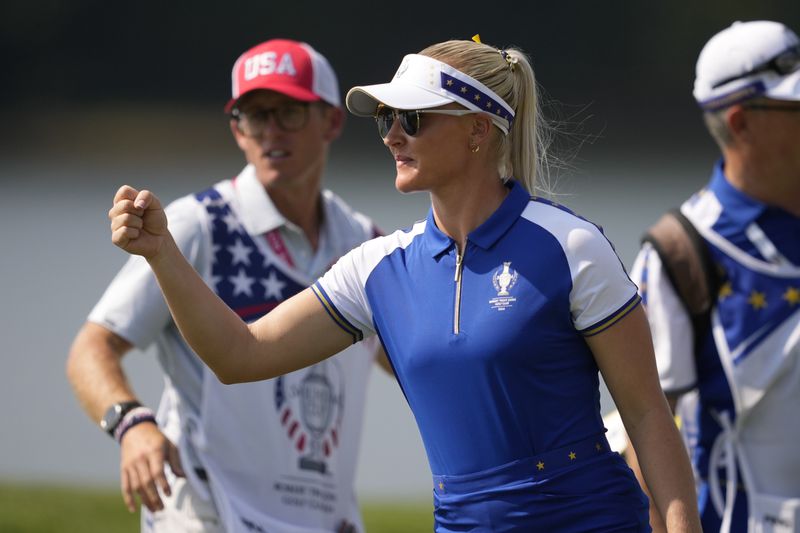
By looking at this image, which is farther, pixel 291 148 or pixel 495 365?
pixel 291 148

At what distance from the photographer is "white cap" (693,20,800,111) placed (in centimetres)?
477

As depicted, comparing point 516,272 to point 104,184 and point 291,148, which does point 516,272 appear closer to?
point 291,148

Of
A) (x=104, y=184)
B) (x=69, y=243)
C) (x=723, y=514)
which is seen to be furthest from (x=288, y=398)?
(x=104, y=184)

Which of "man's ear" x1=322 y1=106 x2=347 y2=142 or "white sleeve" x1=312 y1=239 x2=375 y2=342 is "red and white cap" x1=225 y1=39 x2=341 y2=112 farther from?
"white sleeve" x1=312 y1=239 x2=375 y2=342

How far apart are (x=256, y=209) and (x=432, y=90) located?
1.71m

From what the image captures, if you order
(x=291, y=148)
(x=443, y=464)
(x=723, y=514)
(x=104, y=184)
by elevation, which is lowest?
(x=723, y=514)

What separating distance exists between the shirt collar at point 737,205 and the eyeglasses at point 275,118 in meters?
1.50

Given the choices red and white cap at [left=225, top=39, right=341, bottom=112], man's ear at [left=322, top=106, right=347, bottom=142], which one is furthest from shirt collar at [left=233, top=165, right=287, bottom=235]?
man's ear at [left=322, top=106, right=347, bottom=142]

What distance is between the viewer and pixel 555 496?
11.0 ft

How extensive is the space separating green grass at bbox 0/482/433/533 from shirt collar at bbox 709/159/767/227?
3.70 meters

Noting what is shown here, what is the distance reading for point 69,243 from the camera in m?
Answer: 15.1

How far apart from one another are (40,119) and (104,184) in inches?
120

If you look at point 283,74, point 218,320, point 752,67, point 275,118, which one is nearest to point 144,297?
point 275,118

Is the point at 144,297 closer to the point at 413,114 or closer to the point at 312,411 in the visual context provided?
the point at 312,411
